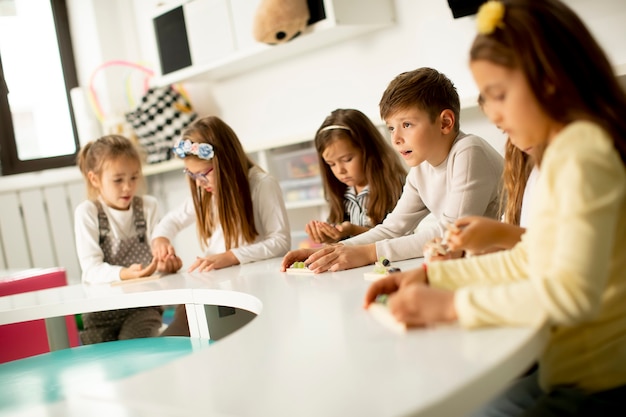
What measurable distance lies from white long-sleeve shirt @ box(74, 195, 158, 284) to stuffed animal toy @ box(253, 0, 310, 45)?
1.03 m

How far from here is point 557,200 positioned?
3.03 feet

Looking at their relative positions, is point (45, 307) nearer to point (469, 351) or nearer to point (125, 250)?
point (125, 250)

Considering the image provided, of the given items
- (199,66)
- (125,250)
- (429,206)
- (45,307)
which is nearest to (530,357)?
(429,206)

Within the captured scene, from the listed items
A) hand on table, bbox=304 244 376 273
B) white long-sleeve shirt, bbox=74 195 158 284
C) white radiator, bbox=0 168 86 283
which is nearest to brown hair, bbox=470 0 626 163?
hand on table, bbox=304 244 376 273

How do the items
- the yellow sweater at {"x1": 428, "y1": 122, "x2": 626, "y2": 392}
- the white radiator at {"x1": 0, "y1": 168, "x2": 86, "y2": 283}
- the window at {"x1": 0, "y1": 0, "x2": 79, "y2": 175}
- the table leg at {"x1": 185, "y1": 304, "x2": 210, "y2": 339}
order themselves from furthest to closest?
the window at {"x1": 0, "y1": 0, "x2": 79, "y2": 175}, the white radiator at {"x1": 0, "y1": 168, "x2": 86, "y2": 283}, the table leg at {"x1": 185, "y1": 304, "x2": 210, "y2": 339}, the yellow sweater at {"x1": 428, "y1": 122, "x2": 626, "y2": 392}

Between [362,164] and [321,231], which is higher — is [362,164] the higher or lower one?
the higher one

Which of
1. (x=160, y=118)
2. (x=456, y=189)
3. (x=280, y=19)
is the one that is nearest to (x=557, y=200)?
(x=456, y=189)

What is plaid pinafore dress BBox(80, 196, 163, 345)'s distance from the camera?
2.49m

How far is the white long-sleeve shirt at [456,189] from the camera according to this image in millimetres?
1757

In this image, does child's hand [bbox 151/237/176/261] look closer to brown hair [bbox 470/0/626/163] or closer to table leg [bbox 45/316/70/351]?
table leg [bbox 45/316/70/351]

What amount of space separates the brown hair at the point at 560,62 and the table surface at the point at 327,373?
306 mm

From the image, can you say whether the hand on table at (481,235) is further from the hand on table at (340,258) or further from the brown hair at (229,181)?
the brown hair at (229,181)

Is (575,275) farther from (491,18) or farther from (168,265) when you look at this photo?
(168,265)

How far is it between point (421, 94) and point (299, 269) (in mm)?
576
